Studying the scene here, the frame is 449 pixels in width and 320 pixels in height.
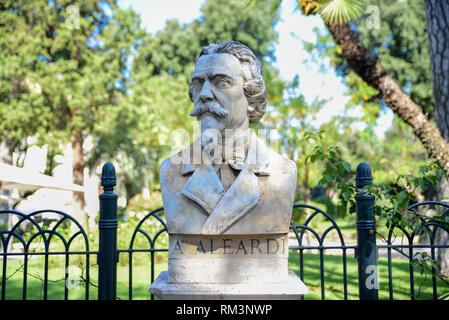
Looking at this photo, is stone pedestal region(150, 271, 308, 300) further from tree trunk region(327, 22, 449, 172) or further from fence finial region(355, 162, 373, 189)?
tree trunk region(327, 22, 449, 172)

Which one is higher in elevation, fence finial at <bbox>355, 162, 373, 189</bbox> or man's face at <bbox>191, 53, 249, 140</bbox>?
man's face at <bbox>191, 53, 249, 140</bbox>

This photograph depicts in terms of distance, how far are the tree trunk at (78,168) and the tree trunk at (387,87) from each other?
1021 cm

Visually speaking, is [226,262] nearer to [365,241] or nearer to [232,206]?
[232,206]

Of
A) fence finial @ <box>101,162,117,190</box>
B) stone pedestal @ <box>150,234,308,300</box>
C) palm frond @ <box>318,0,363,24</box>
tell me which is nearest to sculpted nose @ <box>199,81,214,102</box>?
stone pedestal @ <box>150,234,308,300</box>

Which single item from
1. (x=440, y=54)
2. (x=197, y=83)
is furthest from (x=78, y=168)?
(x=197, y=83)

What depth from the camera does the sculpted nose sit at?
2.79 metres

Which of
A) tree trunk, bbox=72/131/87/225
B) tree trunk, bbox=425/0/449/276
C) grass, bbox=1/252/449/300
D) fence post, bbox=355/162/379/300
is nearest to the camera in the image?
fence post, bbox=355/162/379/300

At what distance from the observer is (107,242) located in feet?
11.8

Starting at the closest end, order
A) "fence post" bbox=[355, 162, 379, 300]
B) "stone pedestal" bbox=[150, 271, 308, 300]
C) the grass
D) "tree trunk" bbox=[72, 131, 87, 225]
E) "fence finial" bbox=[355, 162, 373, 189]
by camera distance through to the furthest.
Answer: "stone pedestal" bbox=[150, 271, 308, 300] → "fence post" bbox=[355, 162, 379, 300] → "fence finial" bbox=[355, 162, 373, 189] → the grass → "tree trunk" bbox=[72, 131, 87, 225]

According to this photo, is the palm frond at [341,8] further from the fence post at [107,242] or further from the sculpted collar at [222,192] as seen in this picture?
the fence post at [107,242]

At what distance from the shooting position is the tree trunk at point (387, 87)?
5.25 m

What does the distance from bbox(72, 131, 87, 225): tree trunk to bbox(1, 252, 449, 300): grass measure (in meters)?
4.13

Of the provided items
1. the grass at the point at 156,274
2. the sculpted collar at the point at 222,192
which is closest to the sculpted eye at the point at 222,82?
the sculpted collar at the point at 222,192
